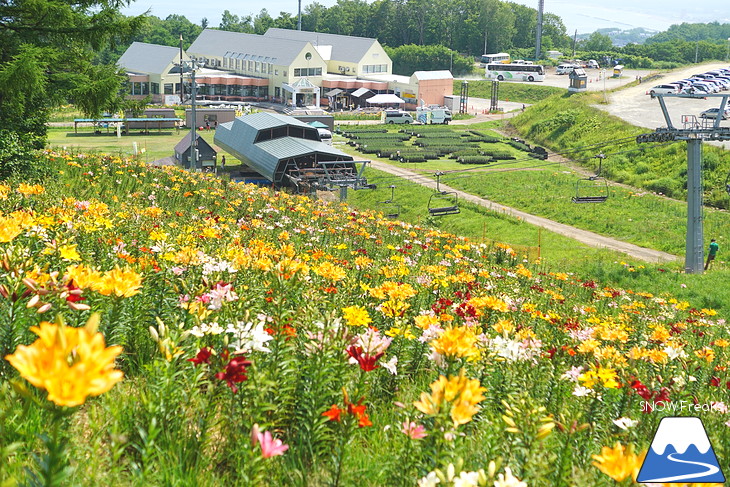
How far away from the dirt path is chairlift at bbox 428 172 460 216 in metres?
1.05

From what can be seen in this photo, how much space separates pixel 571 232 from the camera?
29250 millimetres

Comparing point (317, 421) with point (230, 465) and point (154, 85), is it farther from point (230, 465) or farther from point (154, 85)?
point (154, 85)

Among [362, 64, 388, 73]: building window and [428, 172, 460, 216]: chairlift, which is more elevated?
[362, 64, 388, 73]: building window

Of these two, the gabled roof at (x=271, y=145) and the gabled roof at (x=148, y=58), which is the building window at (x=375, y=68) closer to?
the gabled roof at (x=148, y=58)

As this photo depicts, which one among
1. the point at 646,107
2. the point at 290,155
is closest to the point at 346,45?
the point at 646,107

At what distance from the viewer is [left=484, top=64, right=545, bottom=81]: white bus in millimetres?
96562

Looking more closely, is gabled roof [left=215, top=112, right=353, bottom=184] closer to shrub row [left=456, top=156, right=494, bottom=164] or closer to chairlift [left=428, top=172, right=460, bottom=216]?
chairlift [left=428, top=172, right=460, bottom=216]

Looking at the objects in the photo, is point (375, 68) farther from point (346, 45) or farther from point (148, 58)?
point (148, 58)

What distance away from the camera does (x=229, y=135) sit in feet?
141

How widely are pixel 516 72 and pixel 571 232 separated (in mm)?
74681

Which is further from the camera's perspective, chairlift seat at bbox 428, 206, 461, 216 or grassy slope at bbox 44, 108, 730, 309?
chairlift seat at bbox 428, 206, 461, 216

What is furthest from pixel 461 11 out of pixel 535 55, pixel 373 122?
pixel 373 122

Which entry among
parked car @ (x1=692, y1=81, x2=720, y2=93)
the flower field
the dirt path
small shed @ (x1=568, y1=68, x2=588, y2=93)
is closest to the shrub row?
the dirt path

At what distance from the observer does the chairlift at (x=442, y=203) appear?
3074 cm
